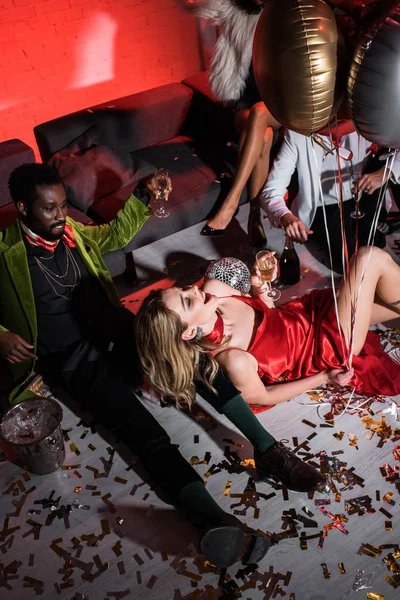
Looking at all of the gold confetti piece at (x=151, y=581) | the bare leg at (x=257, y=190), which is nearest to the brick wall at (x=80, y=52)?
the bare leg at (x=257, y=190)

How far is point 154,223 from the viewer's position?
339 cm

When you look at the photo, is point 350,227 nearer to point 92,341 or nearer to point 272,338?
point 272,338

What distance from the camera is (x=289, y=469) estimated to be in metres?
2.28

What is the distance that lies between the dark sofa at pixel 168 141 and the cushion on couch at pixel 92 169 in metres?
0.02

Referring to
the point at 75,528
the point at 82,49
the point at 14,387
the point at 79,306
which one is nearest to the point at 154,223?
the point at 79,306

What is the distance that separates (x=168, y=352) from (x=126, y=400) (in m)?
0.42

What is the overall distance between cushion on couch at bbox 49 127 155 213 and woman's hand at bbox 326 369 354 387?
70.5 inches

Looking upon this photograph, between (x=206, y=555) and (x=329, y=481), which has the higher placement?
(x=206, y=555)

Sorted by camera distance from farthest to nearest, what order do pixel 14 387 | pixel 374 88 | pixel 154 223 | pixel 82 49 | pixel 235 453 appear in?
pixel 82 49 → pixel 154 223 → pixel 14 387 → pixel 235 453 → pixel 374 88

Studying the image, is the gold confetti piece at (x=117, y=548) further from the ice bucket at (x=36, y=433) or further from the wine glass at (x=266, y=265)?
the wine glass at (x=266, y=265)

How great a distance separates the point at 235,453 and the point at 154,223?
145 centimetres

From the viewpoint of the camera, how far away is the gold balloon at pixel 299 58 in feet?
5.84

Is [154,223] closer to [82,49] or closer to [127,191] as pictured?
[127,191]

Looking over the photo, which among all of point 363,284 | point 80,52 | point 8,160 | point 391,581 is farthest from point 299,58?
point 80,52
